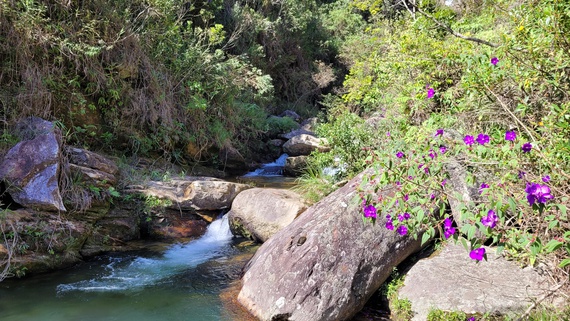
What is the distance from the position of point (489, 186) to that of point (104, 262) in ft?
16.5

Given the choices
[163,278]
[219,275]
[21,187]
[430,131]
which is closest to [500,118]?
[430,131]

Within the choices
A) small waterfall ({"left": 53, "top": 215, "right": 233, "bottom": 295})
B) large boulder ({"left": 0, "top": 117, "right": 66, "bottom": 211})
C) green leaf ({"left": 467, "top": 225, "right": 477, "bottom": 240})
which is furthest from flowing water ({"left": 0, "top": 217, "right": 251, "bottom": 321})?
green leaf ({"left": 467, "top": 225, "right": 477, "bottom": 240})

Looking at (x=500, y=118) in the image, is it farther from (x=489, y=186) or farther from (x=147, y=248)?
(x=147, y=248)

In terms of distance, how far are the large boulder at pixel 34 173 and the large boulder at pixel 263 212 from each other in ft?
8.14

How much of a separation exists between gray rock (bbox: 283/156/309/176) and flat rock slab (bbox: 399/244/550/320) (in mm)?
6808

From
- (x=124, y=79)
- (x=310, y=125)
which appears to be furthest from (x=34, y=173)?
(x=310, y=125)

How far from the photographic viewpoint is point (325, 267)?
4.02 m

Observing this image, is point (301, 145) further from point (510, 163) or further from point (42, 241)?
point (510, 163)

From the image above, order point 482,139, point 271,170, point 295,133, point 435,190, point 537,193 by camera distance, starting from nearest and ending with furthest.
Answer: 1. point 537,193
2. point 482,139
3. point 435,190
4. point 271,170
5. point 295,133

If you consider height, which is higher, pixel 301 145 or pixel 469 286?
pixel 469 286

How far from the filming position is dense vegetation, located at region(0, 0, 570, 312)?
2480mm

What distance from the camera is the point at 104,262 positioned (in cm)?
565

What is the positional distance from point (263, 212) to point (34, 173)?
121 inches

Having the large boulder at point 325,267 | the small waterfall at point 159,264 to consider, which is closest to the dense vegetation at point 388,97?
the large boulder at point 325,267
